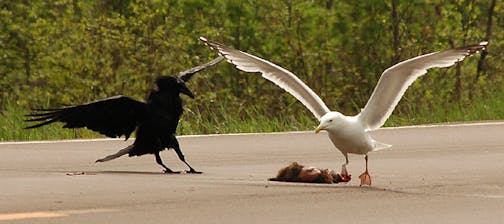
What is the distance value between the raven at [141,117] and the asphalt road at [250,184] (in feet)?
0.96

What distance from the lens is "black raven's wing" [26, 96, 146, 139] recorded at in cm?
1464

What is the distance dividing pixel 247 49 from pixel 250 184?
15.3 meters

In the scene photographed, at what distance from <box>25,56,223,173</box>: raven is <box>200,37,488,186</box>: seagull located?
66cm

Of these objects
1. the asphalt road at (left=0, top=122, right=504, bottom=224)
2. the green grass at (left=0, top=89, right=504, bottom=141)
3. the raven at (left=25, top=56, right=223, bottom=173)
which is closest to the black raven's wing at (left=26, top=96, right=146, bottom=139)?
the raven at (left=25, top=56, right=223, bottom=173)

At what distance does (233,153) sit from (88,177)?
383 cm

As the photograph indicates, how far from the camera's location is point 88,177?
1407 cm

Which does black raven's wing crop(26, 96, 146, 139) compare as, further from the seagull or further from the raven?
the seagull

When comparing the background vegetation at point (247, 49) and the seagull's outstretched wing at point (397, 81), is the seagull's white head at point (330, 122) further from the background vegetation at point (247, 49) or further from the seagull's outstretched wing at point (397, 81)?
the background vegetation at point (247, 49)

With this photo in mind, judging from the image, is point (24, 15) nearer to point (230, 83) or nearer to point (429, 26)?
point (230, 83)

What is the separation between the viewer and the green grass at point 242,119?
20.5 metres

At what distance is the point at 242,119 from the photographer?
24.8 meters

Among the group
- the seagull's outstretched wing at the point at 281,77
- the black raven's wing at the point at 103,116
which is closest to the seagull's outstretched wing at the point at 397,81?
the seagull's outstretched wing at the point at 281,77

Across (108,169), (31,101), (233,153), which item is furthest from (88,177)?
(31,101)

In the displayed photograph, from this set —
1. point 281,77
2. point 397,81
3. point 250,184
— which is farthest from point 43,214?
point 397,81
